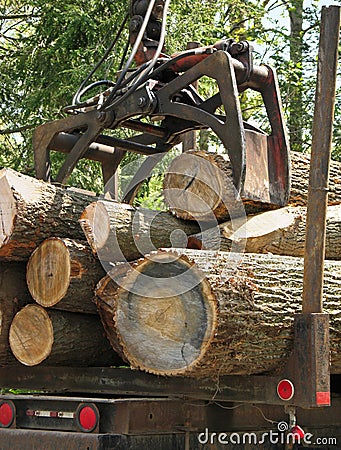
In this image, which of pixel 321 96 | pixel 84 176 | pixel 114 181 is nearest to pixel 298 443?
pixel 321 96

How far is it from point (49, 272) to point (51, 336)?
35 centimetres

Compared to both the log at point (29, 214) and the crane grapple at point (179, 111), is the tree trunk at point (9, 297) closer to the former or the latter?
the log at point (29, 214)

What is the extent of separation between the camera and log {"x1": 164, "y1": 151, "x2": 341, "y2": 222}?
16.4ft

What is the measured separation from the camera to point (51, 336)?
177 inches

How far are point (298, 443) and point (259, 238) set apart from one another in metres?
1.20

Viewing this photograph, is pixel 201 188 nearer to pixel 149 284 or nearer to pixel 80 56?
pixel 149 284

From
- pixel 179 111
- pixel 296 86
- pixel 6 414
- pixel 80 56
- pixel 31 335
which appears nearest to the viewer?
pixel 31 335

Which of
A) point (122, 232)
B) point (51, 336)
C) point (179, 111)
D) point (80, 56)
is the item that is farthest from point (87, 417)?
point (80, 56)

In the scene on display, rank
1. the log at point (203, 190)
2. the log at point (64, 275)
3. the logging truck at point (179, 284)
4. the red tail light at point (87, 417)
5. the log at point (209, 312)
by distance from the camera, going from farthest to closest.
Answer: the log at point (203, 190), the log at point (64, 275), the red tail light at point (87, 417), the logging truck at point (179, 284), the log at point (209, 312)

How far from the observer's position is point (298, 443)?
15.2 feet

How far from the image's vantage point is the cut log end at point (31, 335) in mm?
4516

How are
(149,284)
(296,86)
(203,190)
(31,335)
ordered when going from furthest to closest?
(296,86)
(203,190)
(31,335)
(149,284)

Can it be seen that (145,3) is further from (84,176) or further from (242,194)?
(84,176)

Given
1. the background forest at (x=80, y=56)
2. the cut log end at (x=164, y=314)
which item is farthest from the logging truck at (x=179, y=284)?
the background forest at (x=80, y=56)
